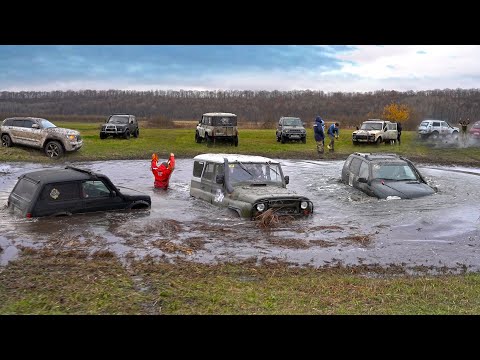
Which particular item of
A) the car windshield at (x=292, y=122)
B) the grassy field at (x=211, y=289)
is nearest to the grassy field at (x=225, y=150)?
the car windshield at (x=292, y=122)

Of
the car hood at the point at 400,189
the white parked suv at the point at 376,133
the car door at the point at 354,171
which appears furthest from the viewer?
the white parked suv at the point at 376,133

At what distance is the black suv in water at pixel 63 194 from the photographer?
38.9 ft

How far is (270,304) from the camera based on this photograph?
21.2 ft

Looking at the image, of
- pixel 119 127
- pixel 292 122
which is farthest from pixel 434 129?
pixel 119 127

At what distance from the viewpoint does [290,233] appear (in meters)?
11.5

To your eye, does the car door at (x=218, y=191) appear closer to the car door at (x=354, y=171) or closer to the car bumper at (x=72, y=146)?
the car door at (x=354, y=171)

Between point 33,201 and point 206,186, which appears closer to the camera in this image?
point 33,201

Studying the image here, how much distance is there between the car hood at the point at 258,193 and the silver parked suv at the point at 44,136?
1554cm

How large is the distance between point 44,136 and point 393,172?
17.8 metres

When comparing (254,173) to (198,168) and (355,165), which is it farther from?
(355,165)
